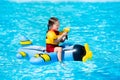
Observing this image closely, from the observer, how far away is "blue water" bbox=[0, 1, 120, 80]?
19.4 ft

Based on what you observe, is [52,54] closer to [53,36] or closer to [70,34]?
[53,36]

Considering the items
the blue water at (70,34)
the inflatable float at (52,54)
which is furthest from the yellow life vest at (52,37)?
the blue water at (70,34)

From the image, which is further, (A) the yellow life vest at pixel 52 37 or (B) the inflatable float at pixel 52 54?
(A) the yellow life vest at pixel 52 37

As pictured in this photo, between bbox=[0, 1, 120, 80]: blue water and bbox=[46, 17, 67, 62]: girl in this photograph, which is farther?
bbox=[46, 17, 67, 62]: girl

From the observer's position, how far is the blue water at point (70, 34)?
5.91 m

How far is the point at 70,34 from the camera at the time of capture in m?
8.10

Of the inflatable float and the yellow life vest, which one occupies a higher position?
the yellow life vest

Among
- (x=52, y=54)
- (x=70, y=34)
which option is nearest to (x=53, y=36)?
(x=52, y=54)

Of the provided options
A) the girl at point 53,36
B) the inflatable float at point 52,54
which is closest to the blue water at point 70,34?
the inflatable float at point 52,54

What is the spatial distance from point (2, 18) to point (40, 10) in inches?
49.8

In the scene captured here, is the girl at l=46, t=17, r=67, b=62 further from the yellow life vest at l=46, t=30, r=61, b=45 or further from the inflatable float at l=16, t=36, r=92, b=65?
the inflatable float at l=16, t=36, r=92, b=65

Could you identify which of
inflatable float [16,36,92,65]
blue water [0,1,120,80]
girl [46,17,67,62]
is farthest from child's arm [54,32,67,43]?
blue water [0,1,120,80]

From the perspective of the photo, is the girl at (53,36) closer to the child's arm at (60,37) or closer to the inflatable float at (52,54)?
the child's arm at (60,37)

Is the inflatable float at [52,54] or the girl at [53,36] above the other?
the girl at [53,36]
